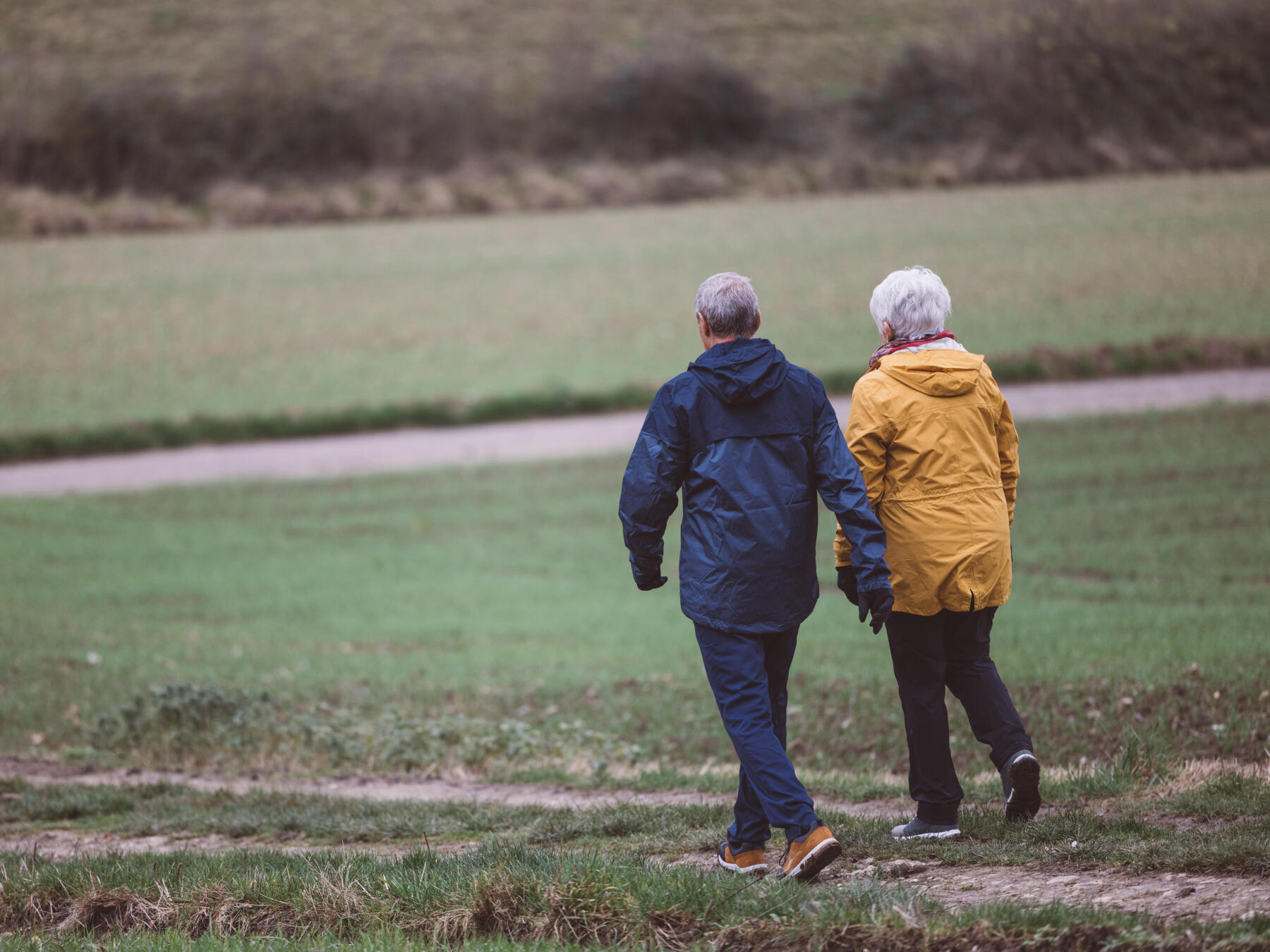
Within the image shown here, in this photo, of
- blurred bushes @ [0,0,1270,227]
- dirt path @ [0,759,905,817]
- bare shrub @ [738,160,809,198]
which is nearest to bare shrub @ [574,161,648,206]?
blurred bushes @ [0,0,1270,227]

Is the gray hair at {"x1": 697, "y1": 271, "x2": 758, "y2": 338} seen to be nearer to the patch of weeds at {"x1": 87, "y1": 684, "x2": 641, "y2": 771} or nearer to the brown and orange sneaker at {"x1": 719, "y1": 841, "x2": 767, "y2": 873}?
the brown and orange sneaker at {"x1": 719, "y1": 841, "x2": 767, "y2": 873}

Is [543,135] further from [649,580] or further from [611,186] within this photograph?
[649,580]

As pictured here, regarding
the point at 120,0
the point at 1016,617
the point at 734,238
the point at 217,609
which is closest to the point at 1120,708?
the point at 1016,617

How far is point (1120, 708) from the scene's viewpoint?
6914 millimetres

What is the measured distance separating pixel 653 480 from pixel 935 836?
1.79 metres

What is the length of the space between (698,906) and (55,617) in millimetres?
10215

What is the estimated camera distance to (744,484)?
408cm

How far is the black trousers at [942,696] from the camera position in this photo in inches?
177

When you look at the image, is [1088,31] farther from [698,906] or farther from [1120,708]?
[698,906]

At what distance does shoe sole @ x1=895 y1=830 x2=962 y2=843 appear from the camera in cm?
448

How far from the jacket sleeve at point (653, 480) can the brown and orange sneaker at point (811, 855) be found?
40.8 inches

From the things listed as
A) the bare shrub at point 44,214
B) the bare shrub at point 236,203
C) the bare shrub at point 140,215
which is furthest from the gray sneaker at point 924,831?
the bare shrub at point 236,203

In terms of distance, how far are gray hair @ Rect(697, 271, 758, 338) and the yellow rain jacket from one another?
0.56 m

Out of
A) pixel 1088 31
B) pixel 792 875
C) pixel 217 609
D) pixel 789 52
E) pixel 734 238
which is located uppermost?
pixel 789 52
